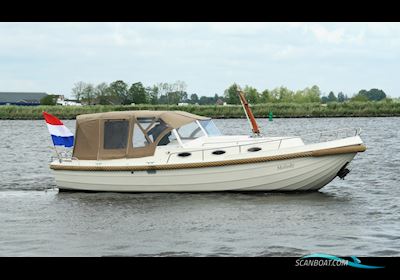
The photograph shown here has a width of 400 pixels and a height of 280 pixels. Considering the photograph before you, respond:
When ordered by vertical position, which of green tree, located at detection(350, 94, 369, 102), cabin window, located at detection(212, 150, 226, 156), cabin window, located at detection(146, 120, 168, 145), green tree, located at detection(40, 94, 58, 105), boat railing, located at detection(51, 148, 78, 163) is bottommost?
green tree, located at detection(40, 94, 58, 105)

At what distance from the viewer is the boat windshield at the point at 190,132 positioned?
2295 centimetres

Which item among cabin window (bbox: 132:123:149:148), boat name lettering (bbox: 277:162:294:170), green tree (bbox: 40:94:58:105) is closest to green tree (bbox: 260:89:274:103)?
green tree (bbox: 40:94:58:105)

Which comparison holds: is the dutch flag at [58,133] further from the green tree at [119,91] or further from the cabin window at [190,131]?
the green tree at [119,91]

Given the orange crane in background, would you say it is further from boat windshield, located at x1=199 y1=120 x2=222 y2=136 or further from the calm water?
the calm water

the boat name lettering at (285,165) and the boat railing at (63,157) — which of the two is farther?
the boat railing at (63,157)

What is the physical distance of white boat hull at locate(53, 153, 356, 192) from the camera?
2177 cm

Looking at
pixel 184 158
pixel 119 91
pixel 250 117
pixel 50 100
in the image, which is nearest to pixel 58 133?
pixel 184 158

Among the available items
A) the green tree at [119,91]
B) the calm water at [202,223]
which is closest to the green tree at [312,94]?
the green tree at [119,91]

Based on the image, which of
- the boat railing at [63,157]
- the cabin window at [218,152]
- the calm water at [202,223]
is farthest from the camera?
the boat railing at [63,157]

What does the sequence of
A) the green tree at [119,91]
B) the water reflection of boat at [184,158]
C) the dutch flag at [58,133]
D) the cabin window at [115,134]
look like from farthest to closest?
the green tree at [119,91] → the dutch flag at [58,133] → the cabin window at [115,134] → the water reflection of boat at [184,158]

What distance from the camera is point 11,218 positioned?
65.4ft

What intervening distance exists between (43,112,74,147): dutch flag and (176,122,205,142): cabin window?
3.86 metres

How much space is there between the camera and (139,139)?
75.2 ft
